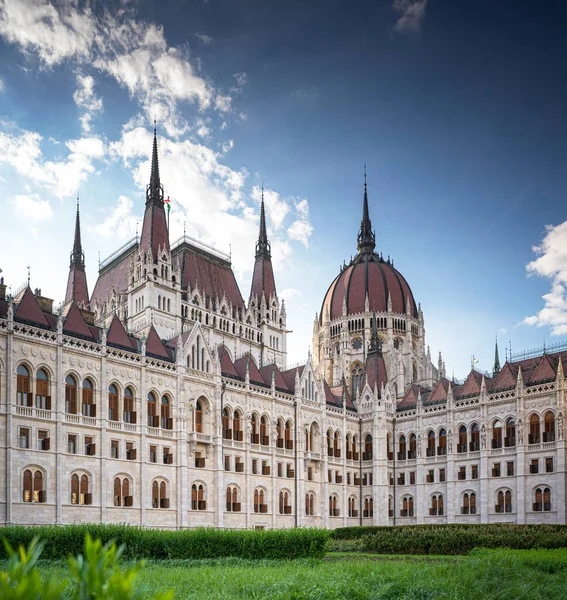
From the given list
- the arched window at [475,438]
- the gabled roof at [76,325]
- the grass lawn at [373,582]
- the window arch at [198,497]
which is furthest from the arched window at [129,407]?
the arched window at [475,438]

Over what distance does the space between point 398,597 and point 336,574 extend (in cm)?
294

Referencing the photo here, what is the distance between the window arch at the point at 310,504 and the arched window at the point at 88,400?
83.7 feet

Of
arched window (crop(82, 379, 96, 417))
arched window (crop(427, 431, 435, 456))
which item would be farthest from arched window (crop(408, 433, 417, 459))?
arched window (crop(82, 379, 96, 417))

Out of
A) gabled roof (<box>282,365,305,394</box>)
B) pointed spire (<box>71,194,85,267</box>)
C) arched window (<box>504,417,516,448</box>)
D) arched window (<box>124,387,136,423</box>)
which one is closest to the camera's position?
arched window (<box>124,387,136,423</box>)

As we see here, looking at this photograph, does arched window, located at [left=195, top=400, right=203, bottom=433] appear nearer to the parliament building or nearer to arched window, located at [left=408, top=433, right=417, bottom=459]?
the parliament building

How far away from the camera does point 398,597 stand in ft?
49.9

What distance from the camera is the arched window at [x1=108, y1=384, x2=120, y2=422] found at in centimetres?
4942

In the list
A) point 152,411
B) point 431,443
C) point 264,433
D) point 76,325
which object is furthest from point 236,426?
point 431,443

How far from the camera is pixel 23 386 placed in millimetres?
44219

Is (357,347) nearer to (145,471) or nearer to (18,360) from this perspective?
(145,471)

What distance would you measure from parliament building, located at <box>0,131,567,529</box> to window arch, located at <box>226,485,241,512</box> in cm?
13

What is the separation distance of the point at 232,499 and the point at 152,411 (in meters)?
11.2

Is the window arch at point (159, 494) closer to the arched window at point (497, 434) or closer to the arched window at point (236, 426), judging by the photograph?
the arched window at point (236, 426)

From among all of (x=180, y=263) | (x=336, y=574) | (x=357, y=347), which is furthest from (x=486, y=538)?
(x=357, y=347)
